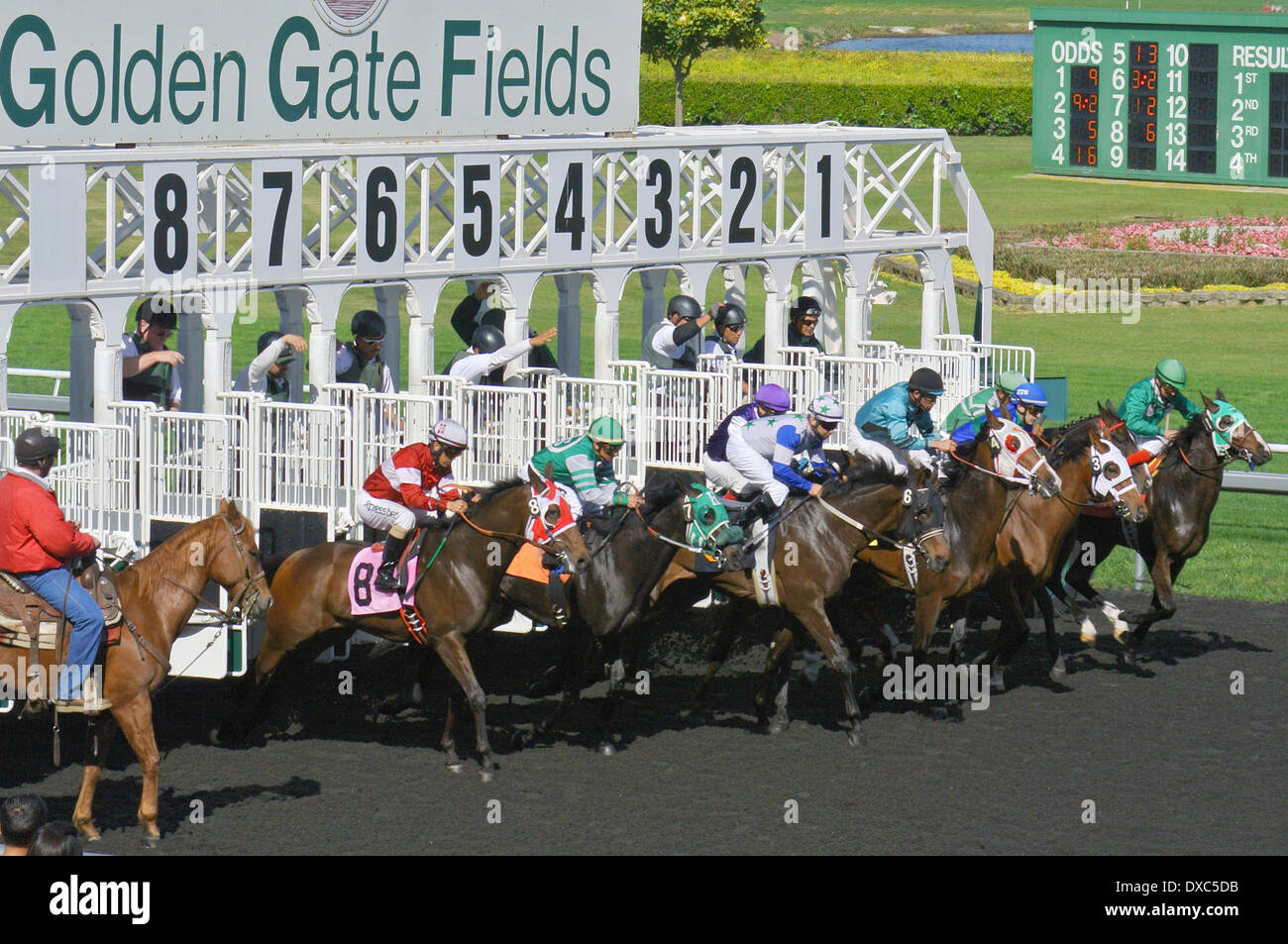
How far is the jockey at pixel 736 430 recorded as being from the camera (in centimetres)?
1109

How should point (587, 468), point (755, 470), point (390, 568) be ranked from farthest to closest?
point (755, 470) < point (587, 468) < point (390, 568)

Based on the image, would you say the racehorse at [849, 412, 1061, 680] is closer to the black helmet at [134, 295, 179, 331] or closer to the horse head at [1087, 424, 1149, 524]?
the horse head at [1087, 424, 1149, 524]

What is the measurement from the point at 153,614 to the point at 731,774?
280cm

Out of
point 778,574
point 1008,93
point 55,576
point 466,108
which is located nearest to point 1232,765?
point 778,574

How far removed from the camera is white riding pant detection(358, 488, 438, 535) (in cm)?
1006

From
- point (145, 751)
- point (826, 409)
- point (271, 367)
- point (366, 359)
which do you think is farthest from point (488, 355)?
point (145, 751)

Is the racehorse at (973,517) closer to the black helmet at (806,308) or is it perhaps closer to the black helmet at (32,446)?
the black helmet at (806,308)

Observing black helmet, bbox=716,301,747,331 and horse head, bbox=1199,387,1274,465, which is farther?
black helmet, bbox=716,301,747,331

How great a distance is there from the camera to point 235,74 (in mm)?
11867

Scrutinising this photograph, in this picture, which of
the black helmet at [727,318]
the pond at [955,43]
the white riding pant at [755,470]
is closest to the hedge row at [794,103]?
the pond at [955,43]

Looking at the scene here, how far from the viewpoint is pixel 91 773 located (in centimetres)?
862

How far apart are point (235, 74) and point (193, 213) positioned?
3.39ft

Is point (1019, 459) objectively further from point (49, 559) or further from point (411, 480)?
point (49, 559)

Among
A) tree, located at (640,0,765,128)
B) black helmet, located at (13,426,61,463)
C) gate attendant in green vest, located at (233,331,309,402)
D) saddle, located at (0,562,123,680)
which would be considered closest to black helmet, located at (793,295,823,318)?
gate attendant in green vest, located at (233,331,309,402)
